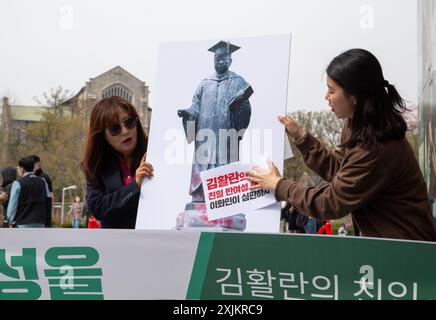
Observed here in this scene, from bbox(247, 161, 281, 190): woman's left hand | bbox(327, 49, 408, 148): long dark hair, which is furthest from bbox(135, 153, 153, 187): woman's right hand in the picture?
bbox(327, 49, 408, 148): long dark hair

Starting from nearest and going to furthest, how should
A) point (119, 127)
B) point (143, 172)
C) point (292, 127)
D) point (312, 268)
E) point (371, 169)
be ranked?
point (312, 268) < point (371, 169) < point (292, 127) < point (143, 172) < point (119, 127)

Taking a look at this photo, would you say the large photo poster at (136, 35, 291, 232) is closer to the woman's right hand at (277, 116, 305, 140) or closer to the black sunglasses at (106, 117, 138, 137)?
the woman's right hand at (277, 116, 305, 140)

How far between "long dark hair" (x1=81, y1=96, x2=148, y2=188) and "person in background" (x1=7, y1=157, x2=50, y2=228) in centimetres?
414

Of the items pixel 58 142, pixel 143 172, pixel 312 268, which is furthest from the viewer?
pixel 58 142

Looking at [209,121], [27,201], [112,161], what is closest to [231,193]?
[209,121]

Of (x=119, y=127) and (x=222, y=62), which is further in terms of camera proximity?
(x=119, y=127)

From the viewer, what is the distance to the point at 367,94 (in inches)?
80.0

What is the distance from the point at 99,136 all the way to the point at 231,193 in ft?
2.13

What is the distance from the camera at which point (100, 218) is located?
2605 millimetres

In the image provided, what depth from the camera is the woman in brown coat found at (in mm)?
1946

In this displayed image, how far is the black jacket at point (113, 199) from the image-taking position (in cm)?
253

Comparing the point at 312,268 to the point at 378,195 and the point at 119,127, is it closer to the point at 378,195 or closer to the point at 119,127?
the point at 378,195
